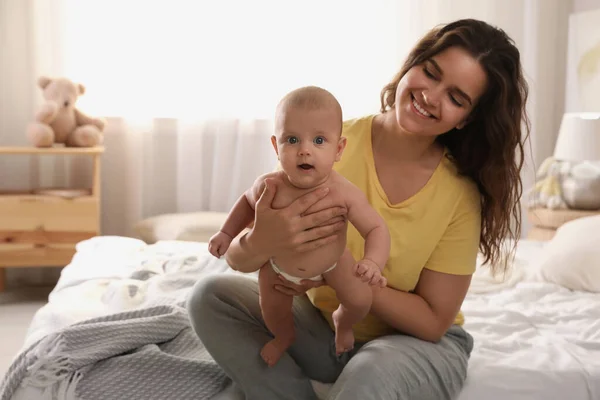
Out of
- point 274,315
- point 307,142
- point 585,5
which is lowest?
point 274,315

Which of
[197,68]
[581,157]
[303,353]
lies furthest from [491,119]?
[197,68]

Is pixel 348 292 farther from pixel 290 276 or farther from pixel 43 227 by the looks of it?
pixel 43 227

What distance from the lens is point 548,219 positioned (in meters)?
3.30

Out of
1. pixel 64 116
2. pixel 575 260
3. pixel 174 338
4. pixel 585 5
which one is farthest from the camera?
pixel 585 5

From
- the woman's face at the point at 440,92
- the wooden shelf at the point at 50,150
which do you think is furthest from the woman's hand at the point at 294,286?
the wooden shelf at the point at 50,150

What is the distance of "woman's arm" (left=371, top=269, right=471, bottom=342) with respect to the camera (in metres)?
1.48

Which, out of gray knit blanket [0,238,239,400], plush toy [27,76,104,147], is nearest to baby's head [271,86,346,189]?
gray knit blanket [0,238,239,400]

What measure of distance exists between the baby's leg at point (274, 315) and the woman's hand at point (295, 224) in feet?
0.23

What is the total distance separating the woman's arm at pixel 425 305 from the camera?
4.86 feet

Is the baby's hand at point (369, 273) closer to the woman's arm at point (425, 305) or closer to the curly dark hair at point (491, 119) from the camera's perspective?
the woman's arm at point (425, 305)

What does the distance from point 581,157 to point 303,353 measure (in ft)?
6.39

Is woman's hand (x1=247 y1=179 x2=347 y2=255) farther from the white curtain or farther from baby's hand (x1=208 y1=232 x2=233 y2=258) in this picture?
the white curtain

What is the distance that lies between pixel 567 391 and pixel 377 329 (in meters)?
0.41

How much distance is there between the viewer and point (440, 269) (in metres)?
1.57
